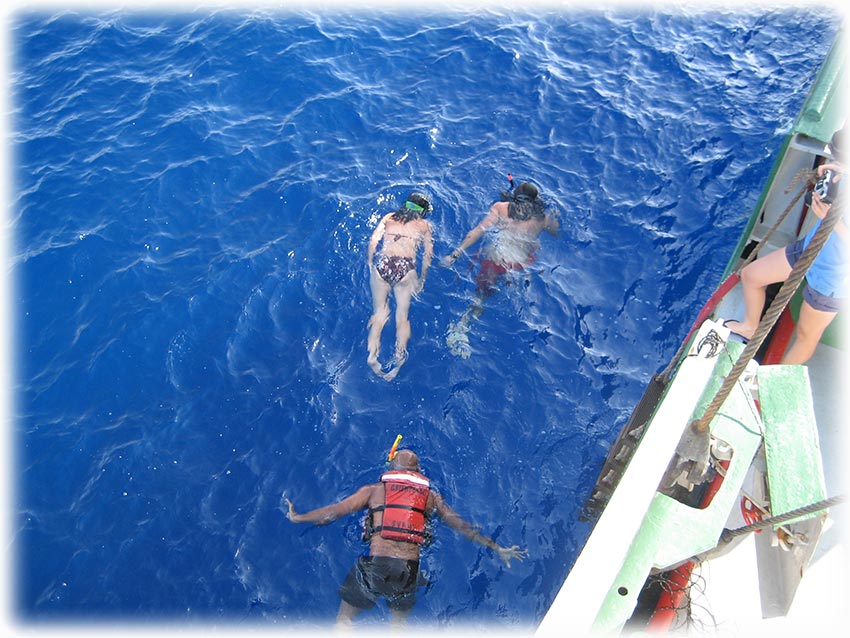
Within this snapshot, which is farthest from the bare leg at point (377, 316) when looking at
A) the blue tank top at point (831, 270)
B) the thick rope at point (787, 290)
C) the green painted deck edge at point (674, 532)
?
the blue tank top at point (831, 270)

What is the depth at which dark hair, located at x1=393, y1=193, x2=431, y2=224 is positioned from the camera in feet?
30.7

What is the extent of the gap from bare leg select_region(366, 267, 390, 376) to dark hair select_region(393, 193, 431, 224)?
95 centimetres

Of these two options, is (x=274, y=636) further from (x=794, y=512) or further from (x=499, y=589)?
(x=794, y=512)

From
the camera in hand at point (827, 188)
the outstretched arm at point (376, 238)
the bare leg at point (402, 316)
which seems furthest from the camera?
the outstretched arm at point (376, 238)

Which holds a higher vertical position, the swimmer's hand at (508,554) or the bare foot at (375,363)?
the bare foot at (375,363)

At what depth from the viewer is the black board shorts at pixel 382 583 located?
21.0 ft

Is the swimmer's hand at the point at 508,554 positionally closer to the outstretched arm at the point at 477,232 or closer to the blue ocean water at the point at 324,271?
the blue ocean water at the point at 324,271

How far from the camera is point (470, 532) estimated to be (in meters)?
6.91

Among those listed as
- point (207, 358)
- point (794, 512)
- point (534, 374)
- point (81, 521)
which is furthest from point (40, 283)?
point (794, 512)

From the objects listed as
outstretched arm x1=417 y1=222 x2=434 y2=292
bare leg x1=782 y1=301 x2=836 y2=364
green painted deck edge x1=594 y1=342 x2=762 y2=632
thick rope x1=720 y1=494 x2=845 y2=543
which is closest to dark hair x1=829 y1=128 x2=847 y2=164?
bare leg x1=782 y1=301 x2=836 y2=364

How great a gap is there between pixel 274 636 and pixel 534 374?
173 inches

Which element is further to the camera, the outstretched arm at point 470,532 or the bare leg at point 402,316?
the bare leg at point 402,316

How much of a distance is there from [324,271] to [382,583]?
15.1 feet

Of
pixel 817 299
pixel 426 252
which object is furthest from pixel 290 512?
pixel 817 299
